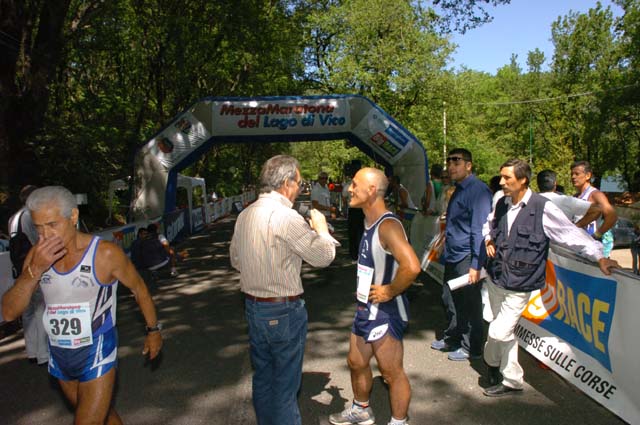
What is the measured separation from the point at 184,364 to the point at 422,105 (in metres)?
27.1

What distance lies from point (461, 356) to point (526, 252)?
5.27 feet

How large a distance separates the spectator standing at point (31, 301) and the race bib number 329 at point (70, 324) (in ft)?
8.58

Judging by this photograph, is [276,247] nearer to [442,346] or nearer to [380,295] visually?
[380,295]

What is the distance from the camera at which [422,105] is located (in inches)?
1178

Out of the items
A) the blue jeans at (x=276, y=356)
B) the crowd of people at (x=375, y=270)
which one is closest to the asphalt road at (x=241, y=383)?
the crowd of people at (x=375, y=270)

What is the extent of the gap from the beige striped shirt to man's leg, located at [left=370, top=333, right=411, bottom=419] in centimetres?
76

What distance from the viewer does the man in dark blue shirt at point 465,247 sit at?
480 cm

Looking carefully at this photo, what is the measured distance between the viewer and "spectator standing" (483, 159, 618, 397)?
389 cm

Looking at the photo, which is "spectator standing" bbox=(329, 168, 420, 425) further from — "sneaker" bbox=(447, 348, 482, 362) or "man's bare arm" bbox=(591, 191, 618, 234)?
"man's bare arm" bbox=(591, 191, 618, 234)

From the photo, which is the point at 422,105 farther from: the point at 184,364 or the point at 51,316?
the point at 51,316

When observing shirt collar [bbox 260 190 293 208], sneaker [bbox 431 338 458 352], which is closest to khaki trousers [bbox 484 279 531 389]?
sneaker [bbox 431 338 458 352]

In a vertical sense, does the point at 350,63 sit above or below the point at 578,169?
above

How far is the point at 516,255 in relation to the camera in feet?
13.2

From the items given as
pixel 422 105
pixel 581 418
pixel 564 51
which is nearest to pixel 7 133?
pixel 581 418
